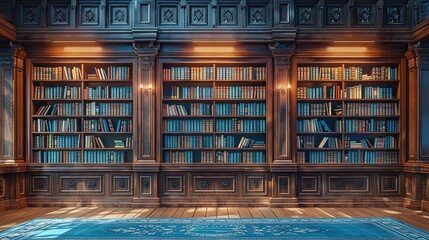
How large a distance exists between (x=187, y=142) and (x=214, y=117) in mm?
603

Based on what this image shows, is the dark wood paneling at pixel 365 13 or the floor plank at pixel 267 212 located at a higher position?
the dark wood paneling at pixel 365 13

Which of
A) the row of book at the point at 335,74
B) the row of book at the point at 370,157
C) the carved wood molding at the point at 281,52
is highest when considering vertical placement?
the carved wood molding at the point at 281,52

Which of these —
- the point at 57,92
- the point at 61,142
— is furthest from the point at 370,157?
the point at 57,92

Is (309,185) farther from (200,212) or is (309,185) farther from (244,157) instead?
(200,212)

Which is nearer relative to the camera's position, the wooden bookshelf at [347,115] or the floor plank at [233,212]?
the floor plank at [233,212]

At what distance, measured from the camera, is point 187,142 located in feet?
28.0

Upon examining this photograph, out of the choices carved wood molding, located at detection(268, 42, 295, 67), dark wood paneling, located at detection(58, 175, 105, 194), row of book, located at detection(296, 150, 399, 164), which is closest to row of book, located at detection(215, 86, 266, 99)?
carved wood molding, located at detection(268, 42, 295, 67)

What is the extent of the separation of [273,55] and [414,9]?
2.34m

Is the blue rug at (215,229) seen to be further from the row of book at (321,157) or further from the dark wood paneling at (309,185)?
the row of book at (321,157)

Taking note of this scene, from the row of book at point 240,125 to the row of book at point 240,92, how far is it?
1.29 feet

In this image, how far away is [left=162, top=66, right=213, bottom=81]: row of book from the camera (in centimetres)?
853

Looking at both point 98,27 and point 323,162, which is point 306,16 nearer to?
point 323,162

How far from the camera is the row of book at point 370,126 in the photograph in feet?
28.0

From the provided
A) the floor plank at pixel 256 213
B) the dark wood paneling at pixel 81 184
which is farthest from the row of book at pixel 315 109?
the dark wood paneling at pixel 81 184
